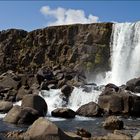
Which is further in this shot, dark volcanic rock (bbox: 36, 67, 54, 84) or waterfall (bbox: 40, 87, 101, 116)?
dark volcanic rock (bbox: 36, 67, 54, 84)

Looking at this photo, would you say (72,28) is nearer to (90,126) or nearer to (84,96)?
(84,96)

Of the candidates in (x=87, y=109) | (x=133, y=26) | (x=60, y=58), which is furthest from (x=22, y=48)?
(x=87, y=109)

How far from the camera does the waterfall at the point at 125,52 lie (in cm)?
7638

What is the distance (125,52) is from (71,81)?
658 inches

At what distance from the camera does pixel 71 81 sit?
6606 centimetres

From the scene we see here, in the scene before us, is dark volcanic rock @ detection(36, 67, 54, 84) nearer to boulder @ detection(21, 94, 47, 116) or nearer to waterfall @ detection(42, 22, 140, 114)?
waterfall @ detection(42, 22, 140, 114)

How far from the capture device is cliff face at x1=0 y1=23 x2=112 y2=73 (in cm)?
8162

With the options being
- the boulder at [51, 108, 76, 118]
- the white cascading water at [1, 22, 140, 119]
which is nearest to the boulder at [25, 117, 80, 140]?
the boulder at [51, 108, 76, 118]

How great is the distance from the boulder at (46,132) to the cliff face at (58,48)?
5417 cm

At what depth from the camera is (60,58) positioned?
285 ft

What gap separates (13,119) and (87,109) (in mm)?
10658

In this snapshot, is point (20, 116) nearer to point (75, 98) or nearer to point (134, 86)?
point (75, 98)

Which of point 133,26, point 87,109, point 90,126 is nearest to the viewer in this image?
point 90,126

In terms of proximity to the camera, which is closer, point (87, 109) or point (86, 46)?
point (87, 109)
